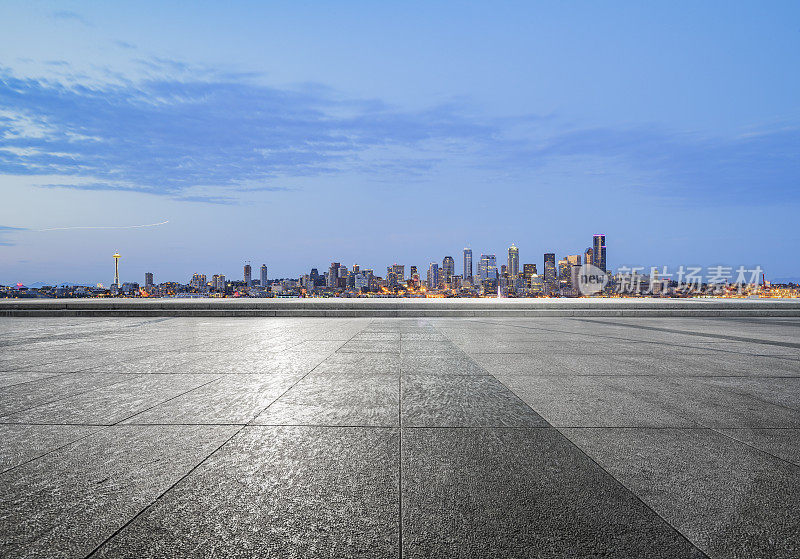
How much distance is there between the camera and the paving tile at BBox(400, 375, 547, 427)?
5.22m

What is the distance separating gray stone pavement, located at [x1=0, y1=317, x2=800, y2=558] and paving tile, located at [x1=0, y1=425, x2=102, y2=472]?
0.03 m

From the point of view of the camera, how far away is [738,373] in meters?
8.05

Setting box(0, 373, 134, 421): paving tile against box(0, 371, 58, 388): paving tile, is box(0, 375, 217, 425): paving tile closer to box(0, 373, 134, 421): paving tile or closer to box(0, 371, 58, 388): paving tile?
box(0, 373, 134, 421): paving tile

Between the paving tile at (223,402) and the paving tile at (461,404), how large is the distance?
1941 millimetres

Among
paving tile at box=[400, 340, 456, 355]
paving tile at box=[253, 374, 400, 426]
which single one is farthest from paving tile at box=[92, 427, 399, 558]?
paving tile at box=[400, 340, 456, 355]

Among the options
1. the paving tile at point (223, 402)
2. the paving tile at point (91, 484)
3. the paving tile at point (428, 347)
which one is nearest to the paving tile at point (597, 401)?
the paving tile at point (428, 347)

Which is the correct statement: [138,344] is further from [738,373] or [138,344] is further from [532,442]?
[738,373]

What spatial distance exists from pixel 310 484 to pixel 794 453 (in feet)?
15.0

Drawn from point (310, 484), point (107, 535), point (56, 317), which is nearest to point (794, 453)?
point (310, 484)

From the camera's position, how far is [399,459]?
4094 millimetres

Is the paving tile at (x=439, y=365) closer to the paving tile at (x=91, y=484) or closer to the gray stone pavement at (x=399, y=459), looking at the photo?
the gray stone pavement at (x=399, y=459)

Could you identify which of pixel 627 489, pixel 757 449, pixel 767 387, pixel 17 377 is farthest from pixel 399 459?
pixel 17 377

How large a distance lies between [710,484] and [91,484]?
4.96 meters

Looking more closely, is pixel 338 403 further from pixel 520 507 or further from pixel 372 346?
pixel 372 346
